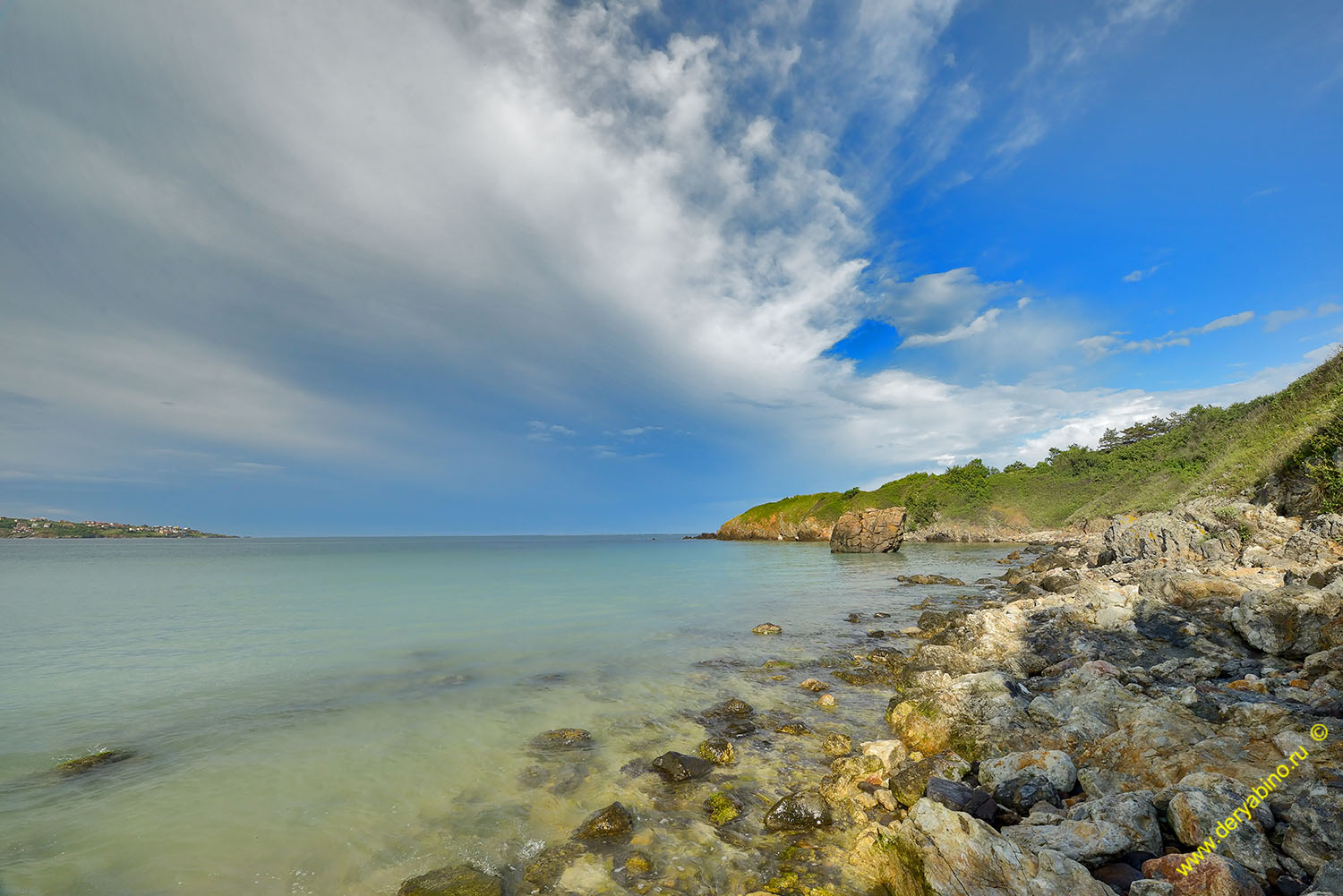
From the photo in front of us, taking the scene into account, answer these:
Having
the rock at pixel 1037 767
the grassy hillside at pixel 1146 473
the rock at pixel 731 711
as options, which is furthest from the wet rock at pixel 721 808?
the grassy hillside at pixel 1146 473

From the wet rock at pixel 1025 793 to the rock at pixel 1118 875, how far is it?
1.57 meters

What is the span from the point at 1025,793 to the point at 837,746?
3.62 metres

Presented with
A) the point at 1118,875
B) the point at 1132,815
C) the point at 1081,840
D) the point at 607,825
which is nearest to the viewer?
the point at 1118,875

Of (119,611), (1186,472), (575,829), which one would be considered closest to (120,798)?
(575,829)

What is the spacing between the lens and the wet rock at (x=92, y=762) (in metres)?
9.31

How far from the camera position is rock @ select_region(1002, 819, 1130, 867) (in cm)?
470

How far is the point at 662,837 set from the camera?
22.2 feet

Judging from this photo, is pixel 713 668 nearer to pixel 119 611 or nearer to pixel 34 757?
pixel 34 757

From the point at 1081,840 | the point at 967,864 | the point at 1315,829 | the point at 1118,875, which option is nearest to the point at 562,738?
the point at 967,864

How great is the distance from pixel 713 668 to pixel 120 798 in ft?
41.5

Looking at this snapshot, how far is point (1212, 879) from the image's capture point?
13.1 ft

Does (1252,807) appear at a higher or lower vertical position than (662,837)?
higher

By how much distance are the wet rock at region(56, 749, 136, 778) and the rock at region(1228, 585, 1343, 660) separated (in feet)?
75.0

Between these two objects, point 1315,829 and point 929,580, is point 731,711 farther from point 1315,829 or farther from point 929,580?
point 929,580
